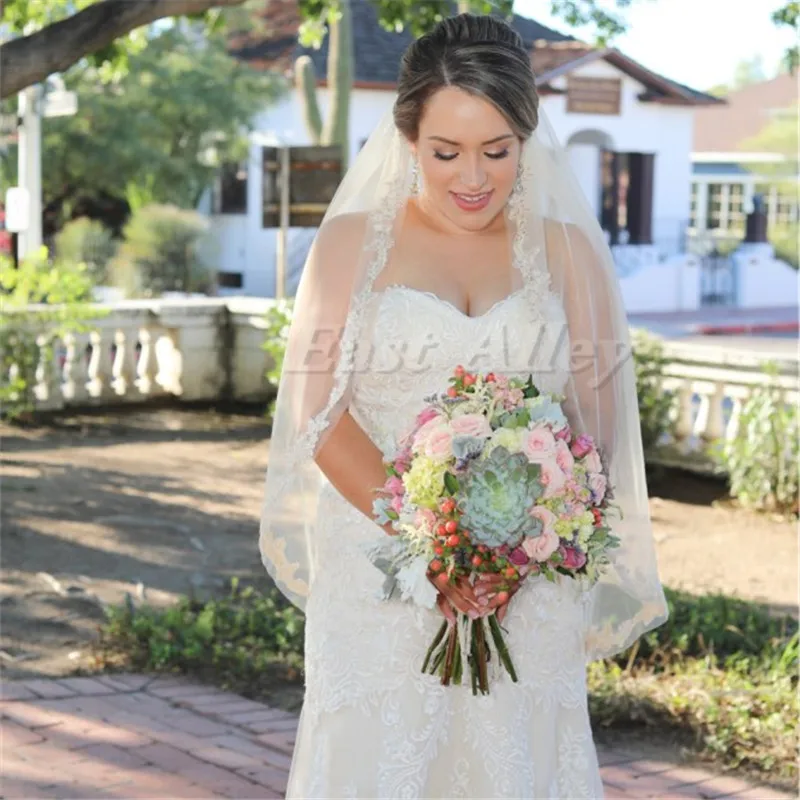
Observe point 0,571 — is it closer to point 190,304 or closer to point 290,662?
point 290,662

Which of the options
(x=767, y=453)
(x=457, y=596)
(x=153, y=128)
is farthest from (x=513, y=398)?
(x=153, y=128)

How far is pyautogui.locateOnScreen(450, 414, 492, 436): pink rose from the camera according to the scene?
3.07m

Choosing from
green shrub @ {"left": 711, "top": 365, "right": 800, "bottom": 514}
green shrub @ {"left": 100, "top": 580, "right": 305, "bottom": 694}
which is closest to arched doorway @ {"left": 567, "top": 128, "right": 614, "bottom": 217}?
green shrub @ {"left": 711, "top": 365, "right": 800, "bottom": 514}

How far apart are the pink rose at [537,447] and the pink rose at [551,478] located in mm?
15

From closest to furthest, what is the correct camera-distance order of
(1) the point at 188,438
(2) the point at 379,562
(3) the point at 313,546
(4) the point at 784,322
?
(2) the point at 379,562 < (3) the point at 313,546 < (1) the point at 188,438 < (4) the point at 784,322

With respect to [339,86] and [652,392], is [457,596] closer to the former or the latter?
[652,392]

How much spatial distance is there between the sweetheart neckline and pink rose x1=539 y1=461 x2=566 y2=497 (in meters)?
0.43

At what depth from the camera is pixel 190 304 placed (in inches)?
504

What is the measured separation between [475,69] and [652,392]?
706 cm

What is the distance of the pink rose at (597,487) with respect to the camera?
316cm

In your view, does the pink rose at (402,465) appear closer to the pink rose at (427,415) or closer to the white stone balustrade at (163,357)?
the pink rose at (427,415)

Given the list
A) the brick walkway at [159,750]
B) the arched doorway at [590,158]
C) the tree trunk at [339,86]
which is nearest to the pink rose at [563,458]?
the brick walkway at [159,750]

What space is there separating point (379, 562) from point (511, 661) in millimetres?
380

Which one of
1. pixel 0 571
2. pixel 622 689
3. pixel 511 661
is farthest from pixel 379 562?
pixel 0 571
